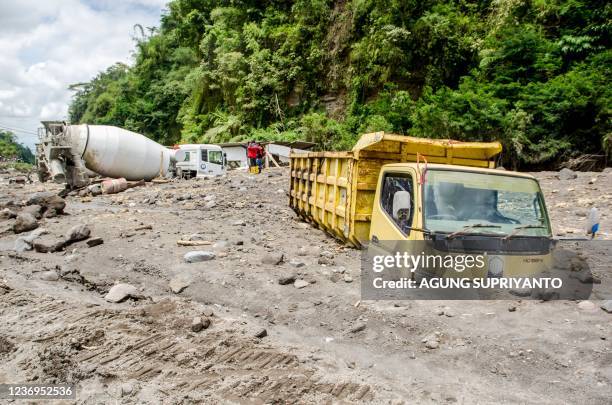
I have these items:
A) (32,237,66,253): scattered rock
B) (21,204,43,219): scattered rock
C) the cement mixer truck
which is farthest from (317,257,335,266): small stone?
the cement mixer truck

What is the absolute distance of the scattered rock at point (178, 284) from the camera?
5.57m

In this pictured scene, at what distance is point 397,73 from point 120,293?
17655mm

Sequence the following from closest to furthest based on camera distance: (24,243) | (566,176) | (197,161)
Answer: (24,243)
(566,176)
(197,161)

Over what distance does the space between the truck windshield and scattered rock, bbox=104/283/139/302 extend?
3.47 metres

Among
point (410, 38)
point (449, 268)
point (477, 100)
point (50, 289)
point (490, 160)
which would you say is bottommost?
point (50, 289)

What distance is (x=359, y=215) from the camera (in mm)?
6234

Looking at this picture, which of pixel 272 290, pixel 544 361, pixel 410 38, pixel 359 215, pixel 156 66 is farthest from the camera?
pixel 156 66

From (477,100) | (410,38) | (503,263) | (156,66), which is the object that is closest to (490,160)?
(503,263)

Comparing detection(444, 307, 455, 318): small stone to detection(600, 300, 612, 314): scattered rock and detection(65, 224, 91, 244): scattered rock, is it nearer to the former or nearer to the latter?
detection(600, 300, 612, 314): scattered rock

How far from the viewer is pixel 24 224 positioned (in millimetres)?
9078

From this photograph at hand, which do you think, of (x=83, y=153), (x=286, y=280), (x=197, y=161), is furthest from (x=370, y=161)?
(x=197, y=161)

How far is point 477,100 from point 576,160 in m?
3.51

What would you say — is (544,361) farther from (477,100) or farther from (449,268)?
(477,100)

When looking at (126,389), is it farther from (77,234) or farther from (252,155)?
(252,155)
